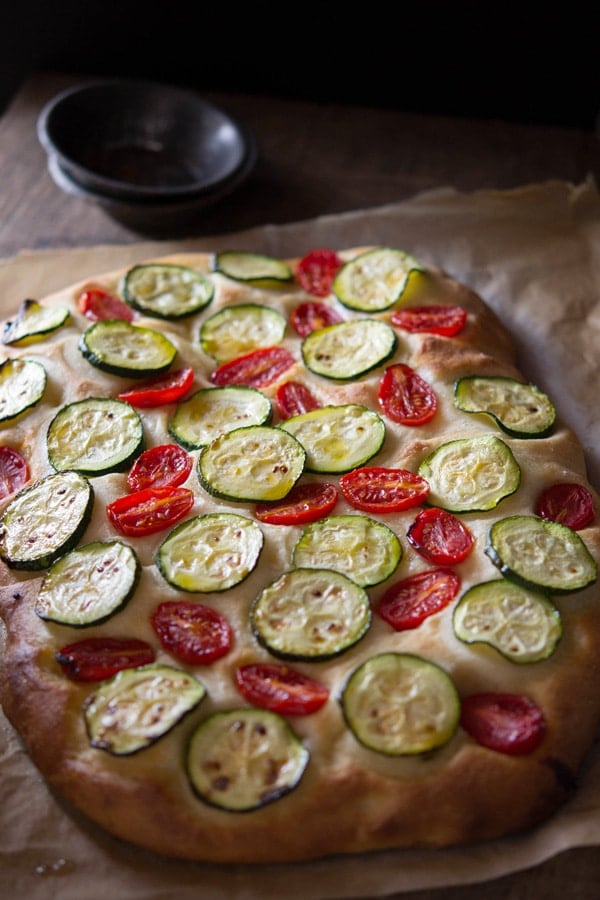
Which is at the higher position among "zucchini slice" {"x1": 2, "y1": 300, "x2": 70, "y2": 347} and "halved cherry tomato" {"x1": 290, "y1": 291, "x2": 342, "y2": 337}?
"halved cherry tomato" {"x1": 290, "y1": 291, "x2": 342, "y2": 337}

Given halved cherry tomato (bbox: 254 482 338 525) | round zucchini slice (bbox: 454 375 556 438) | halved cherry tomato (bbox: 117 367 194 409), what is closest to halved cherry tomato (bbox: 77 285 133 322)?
halved cherry tomato (bbox: 117 367 194 409)

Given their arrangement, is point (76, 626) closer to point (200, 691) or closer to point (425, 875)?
point (200, 691)

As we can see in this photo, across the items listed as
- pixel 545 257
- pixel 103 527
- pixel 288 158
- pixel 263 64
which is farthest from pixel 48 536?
pixel 263 64

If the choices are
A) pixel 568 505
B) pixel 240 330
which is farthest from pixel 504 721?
pixel 240 330

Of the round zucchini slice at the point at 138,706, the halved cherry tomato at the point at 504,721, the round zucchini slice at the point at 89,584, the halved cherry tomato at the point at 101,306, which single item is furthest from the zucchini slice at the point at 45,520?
the halved cherry tomato at the point at 504,721

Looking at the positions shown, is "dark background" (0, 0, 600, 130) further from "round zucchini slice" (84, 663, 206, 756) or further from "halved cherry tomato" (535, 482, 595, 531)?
"round zucchini slice" (84, 663, 206, 756)

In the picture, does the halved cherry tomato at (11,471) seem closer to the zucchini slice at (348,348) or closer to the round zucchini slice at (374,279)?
the zucchini slice at (348,348)
